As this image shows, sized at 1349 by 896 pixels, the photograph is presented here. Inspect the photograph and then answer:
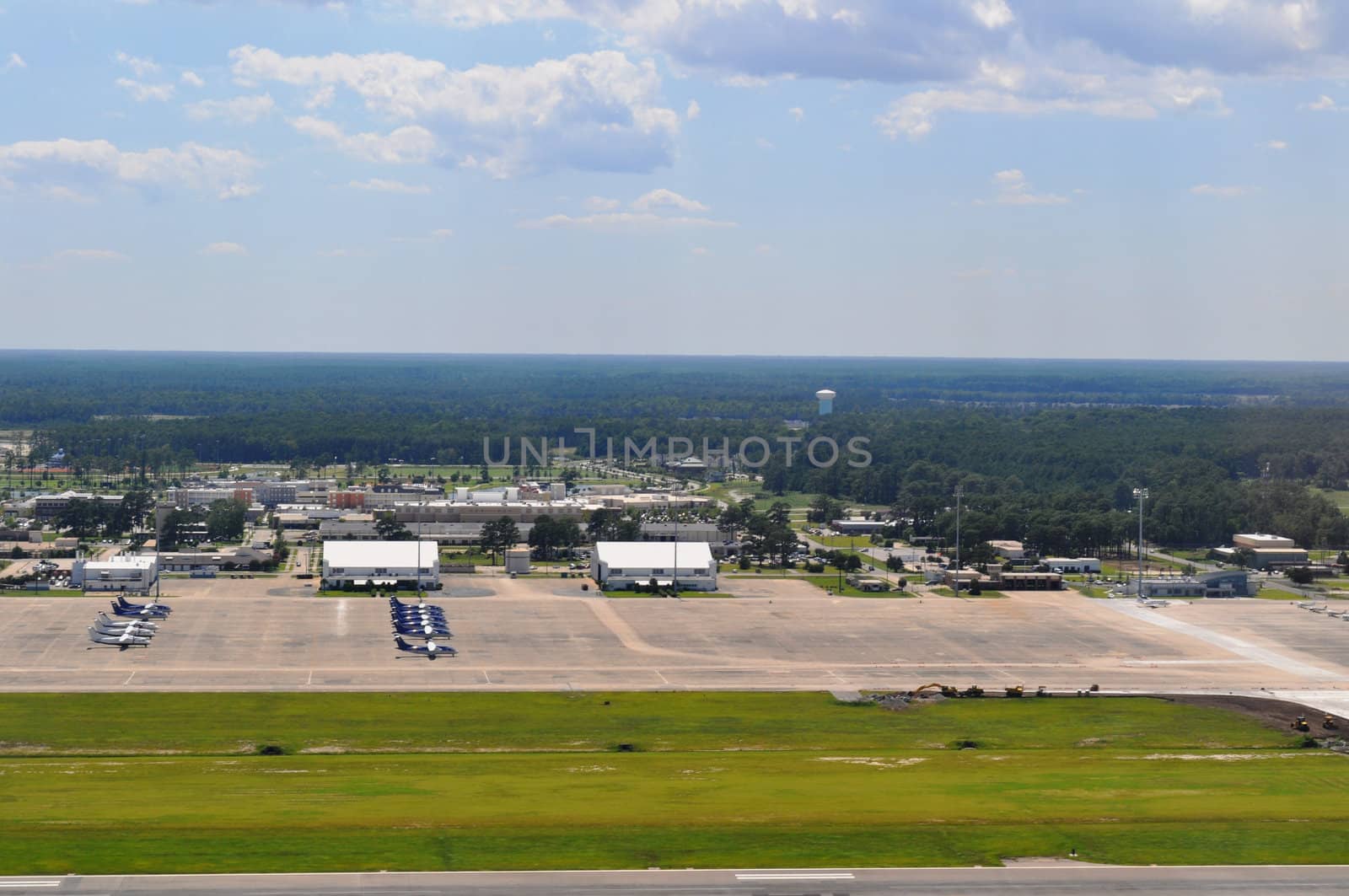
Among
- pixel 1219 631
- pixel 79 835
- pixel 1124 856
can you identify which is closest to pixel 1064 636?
pixel 1219 631

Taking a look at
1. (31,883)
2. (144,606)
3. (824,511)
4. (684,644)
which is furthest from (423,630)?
(824,511)

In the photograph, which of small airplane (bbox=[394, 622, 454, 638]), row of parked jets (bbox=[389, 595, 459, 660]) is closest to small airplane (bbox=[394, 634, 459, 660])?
row of parked jets (bbox=[389, 595, 459, 660])

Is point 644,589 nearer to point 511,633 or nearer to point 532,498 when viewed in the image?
point 511,633

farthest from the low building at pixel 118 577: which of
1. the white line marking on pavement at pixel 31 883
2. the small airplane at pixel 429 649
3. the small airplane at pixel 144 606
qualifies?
the white line marking on pavement at pixel 31 883

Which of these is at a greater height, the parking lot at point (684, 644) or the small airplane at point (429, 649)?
the small airplane at point (429, 649)

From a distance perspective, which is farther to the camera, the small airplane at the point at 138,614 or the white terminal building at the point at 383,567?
the white terminal building at the point at 383,567

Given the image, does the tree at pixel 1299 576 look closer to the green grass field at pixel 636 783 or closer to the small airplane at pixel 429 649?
the green grass field at pixel 636 783
